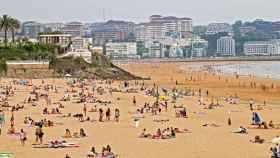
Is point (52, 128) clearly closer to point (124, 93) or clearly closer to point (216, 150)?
point (216, 150)

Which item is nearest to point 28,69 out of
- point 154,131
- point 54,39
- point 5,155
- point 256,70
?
point 54,39

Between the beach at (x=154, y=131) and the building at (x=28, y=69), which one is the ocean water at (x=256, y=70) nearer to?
the building at (x=28, y=69)

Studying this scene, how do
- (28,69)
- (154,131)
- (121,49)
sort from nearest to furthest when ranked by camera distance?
(154,131)
(28,69)
(121,49)

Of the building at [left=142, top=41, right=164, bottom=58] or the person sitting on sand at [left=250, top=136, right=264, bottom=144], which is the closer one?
the person sitting on sand at [left=250, top=136, right=264, bottom=144]

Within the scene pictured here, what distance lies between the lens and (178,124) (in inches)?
1042

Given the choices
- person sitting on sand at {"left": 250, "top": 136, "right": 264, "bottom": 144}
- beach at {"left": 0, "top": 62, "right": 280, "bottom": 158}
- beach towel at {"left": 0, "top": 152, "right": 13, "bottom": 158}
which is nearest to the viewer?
beach towel at {"left": 0, "top": 152, "right": 13, "bottom": 158}

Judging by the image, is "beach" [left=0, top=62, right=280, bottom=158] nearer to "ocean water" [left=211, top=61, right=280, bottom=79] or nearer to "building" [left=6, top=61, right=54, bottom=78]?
"building" [left=6, top=61, right=54, bottom=78]

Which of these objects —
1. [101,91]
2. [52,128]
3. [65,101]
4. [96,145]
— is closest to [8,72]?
[101,91]

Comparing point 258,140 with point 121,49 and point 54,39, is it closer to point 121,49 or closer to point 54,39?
point 54,39

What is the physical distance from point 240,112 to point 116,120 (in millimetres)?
7490

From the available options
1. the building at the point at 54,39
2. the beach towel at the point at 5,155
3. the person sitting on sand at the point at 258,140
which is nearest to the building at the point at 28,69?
the building at the point at 54,39

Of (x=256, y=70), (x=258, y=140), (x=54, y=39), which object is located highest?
(x=54, y=39)

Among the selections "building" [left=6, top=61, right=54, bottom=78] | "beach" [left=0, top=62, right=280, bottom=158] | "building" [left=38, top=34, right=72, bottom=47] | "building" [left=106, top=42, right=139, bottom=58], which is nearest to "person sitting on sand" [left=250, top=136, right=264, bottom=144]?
"beach" [left=0, top=62, right=280, bottom=158]

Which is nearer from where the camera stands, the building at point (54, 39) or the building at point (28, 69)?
the building at point (28, 69)
